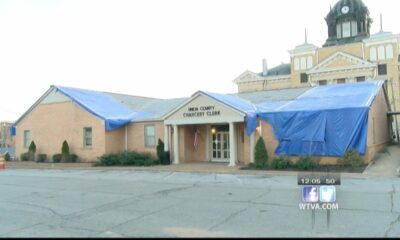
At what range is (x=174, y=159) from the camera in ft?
82.4

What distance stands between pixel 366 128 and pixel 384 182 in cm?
567

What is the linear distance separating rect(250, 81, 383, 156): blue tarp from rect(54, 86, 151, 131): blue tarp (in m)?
10.3

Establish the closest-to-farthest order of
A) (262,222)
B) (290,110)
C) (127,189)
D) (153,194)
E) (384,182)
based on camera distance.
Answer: (262,222), (153,194), (127,189), (384,182), (290,110)

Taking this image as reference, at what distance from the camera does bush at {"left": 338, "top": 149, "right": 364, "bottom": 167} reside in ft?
62.0

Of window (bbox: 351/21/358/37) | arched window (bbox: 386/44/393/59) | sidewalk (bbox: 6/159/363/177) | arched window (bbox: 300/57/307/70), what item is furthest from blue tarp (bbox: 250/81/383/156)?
window (bbox: 351/21/358/37)

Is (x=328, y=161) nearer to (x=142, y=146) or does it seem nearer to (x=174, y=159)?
(x=174, y=159)

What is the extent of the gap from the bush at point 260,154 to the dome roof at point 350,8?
4457 centimetres

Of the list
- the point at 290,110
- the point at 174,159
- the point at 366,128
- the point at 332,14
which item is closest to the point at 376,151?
the point at 366,128

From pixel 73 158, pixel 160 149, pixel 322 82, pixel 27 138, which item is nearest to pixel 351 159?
pixel 160 149

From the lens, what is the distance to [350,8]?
193 ft

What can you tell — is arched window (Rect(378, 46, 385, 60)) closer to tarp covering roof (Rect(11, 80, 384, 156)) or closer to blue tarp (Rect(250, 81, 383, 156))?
tarp covering roof (Rect(11, 80, 384, 156))

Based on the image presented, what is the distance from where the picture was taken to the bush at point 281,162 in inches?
776

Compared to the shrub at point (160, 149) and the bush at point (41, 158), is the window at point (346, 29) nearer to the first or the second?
the shrub at point (160, 149)

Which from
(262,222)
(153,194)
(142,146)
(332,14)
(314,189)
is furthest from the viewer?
(332,14)
